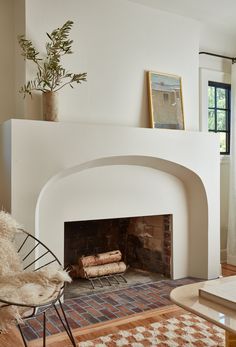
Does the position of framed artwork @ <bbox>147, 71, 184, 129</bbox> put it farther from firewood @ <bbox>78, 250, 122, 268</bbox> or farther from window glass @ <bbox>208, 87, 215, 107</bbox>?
firewood @ <bbox>78, 250, 122, 268</bbox>

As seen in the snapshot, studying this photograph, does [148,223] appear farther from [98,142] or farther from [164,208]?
[98,142]

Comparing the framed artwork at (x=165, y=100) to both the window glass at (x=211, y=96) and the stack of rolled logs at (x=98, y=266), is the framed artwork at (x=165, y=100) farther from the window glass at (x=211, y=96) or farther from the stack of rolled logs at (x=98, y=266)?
the stack of rolled logs at (x=98, y=266)

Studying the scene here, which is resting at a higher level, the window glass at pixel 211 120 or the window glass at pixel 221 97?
the window glass at pixel 221 97

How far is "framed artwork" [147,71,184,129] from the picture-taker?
327 cm

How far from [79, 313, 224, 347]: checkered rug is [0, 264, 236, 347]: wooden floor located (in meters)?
0.07

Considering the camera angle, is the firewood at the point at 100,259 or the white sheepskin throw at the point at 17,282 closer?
the white sheepskin throw at the point at 17,282

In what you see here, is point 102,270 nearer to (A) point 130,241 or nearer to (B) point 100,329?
(A) point 130,241

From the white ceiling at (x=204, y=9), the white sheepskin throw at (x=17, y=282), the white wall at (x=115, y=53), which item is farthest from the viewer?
the white ceiling at (x=204, y=9)

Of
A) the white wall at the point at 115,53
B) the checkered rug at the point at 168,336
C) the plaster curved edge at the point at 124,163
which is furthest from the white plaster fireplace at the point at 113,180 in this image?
the checkered rug at the point at 168,336

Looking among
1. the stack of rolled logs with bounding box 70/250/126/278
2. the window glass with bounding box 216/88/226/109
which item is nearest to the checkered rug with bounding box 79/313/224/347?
the stack of rolled logs with bounding box 70/250/126/278

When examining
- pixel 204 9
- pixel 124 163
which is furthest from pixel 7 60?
pixel 204 9

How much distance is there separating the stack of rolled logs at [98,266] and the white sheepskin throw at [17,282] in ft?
3.79

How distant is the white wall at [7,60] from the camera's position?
293 cm

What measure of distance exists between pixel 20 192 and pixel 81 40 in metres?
1.35
